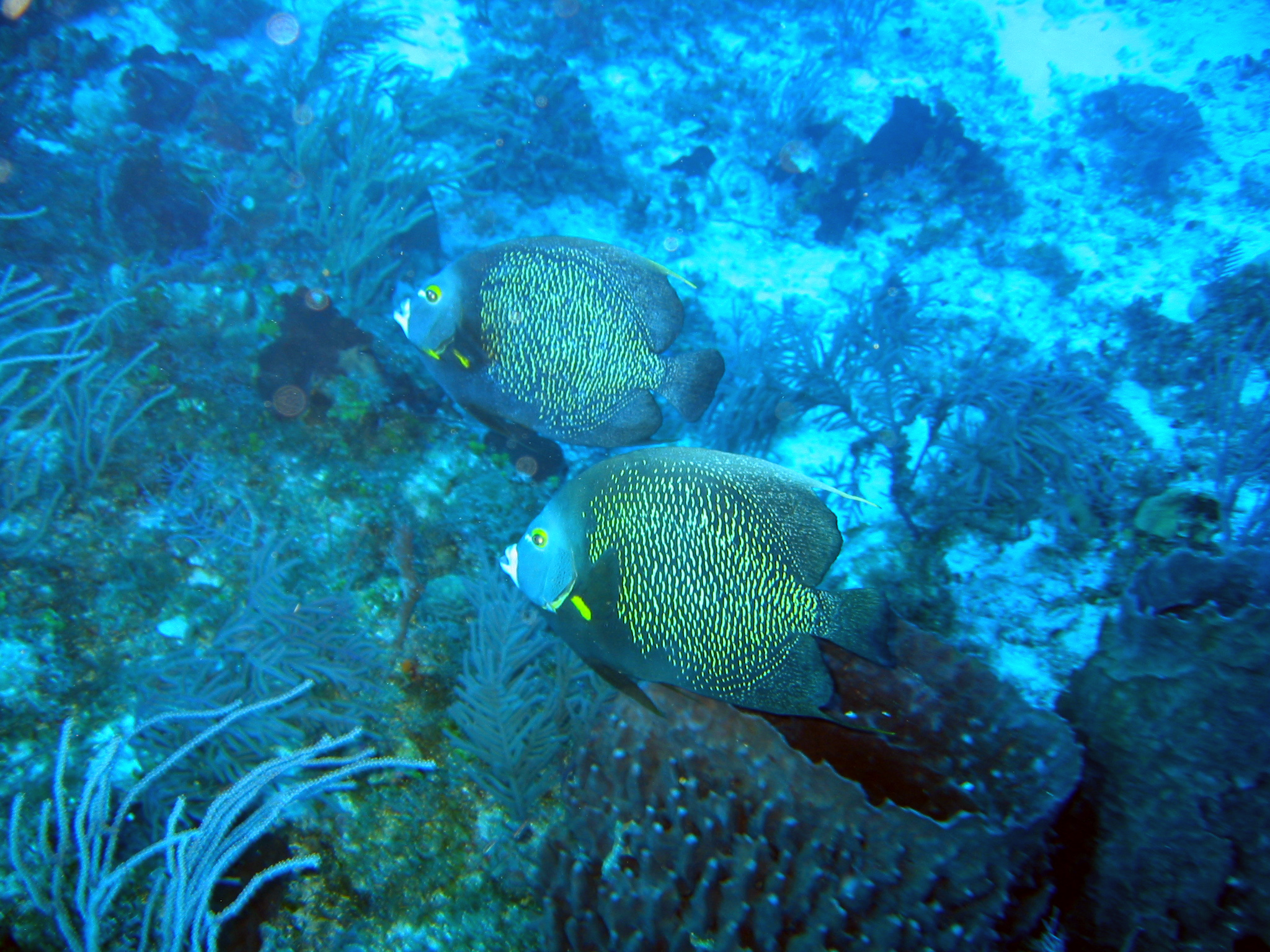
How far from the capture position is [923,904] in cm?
208

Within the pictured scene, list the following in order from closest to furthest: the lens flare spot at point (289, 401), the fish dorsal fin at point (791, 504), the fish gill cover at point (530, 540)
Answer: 1. the fish dorsal fin at point (791, 504)
2. the fish gill cover at point (530, 540)
3. the lens flare spot at point (289, 401)

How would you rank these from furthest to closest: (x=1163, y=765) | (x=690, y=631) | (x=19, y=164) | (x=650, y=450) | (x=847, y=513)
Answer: (x=19, y=164) < (x=847, y=513) < (x=1163, y=765) < (x=650, y=450) < (x=690, y=631)

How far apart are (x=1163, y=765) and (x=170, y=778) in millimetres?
4152

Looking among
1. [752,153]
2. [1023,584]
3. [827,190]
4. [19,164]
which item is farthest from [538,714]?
[752,153]

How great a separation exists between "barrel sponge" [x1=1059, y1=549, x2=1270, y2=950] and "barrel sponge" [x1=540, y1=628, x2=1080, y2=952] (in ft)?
0.91

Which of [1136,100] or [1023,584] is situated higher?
[1136,100]

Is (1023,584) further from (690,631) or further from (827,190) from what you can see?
(827,190)

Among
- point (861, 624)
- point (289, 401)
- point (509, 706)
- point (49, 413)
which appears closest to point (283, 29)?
point (289, 401)

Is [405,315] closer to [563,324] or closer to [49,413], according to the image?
[563,324]

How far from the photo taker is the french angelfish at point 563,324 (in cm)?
264

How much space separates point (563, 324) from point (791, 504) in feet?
4.32

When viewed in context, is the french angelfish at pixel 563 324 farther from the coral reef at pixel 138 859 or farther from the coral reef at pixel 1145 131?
the coral reef at pixel 1145 131

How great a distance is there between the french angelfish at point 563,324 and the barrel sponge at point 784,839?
1439 mm

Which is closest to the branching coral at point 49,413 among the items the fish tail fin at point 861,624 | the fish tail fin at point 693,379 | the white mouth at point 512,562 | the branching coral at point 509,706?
the branching coral at point 509,706
